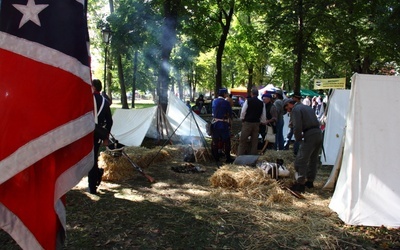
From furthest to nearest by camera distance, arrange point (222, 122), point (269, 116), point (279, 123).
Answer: point (279, 123), point (269, 116), point (222, 122)

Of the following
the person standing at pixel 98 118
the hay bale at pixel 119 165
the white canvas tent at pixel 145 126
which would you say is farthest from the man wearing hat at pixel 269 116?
the person standing at pixel 98 118

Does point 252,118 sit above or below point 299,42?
below

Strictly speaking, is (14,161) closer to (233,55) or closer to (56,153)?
(56,153)

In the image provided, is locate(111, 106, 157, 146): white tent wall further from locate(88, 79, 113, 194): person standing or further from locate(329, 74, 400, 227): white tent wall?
locate(329, 74, 400, 227): white tent wall

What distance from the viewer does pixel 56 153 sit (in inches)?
88.2

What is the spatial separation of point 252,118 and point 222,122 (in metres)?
0.74

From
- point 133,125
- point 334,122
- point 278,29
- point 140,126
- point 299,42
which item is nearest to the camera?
point 334,122

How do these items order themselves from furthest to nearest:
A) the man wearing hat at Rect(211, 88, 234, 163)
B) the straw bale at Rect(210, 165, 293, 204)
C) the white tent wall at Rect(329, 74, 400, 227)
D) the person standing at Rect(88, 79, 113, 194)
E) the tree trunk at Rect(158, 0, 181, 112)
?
the tree trunk at Rect(158, 0, 181, 112) → the man wearing hat at Rect(211, 88, 234, 163) → the straw bale at Rect(210, 165, 293, 204) → the person standing at Rect(88, 79, 113, 194) → the white tent wall at Rect(329, 74, 400, 227)

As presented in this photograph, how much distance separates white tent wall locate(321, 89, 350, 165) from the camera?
798cm

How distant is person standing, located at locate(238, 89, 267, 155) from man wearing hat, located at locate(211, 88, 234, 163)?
0.35 metres

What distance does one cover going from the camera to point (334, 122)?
820 cm

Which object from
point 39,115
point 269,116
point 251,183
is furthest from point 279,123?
point 39,115

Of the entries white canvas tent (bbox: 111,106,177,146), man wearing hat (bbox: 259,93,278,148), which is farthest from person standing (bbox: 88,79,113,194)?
man wearing hat (bbox: 259,93,278,148)

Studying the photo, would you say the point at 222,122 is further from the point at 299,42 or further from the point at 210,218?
the point at 299,42
